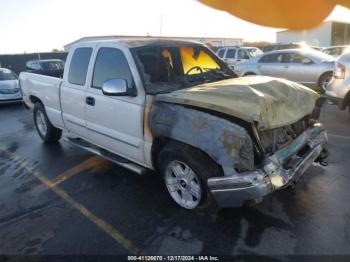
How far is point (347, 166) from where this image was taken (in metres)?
4.61

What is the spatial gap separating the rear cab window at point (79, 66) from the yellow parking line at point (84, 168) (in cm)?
130

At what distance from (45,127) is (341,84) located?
5930mm

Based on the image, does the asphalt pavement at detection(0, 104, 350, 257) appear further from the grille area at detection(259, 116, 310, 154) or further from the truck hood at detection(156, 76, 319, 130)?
the truck hood at detection(156, 76, 319, 130)

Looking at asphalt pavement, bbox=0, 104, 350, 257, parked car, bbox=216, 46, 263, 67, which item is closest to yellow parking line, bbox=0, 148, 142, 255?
asphalt pavement, bbox=0, 104, 350, 257

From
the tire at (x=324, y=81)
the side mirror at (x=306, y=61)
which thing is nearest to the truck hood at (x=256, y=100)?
the tire at (x=324, y=81)

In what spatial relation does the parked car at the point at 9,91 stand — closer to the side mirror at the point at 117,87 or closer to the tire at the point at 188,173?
the side mirror at the point at 117,87

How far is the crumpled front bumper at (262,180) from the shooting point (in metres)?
2.96

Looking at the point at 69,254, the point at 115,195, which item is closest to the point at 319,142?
the point at 115,195

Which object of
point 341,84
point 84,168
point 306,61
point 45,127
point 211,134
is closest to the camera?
point 211,134

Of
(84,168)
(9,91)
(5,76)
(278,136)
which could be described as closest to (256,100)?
(278,136)

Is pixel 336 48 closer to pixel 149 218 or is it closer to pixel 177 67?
pixel 177 67

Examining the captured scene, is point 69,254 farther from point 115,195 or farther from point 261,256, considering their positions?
point 261,256

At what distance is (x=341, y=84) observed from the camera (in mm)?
6695

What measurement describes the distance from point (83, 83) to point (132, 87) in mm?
1237
